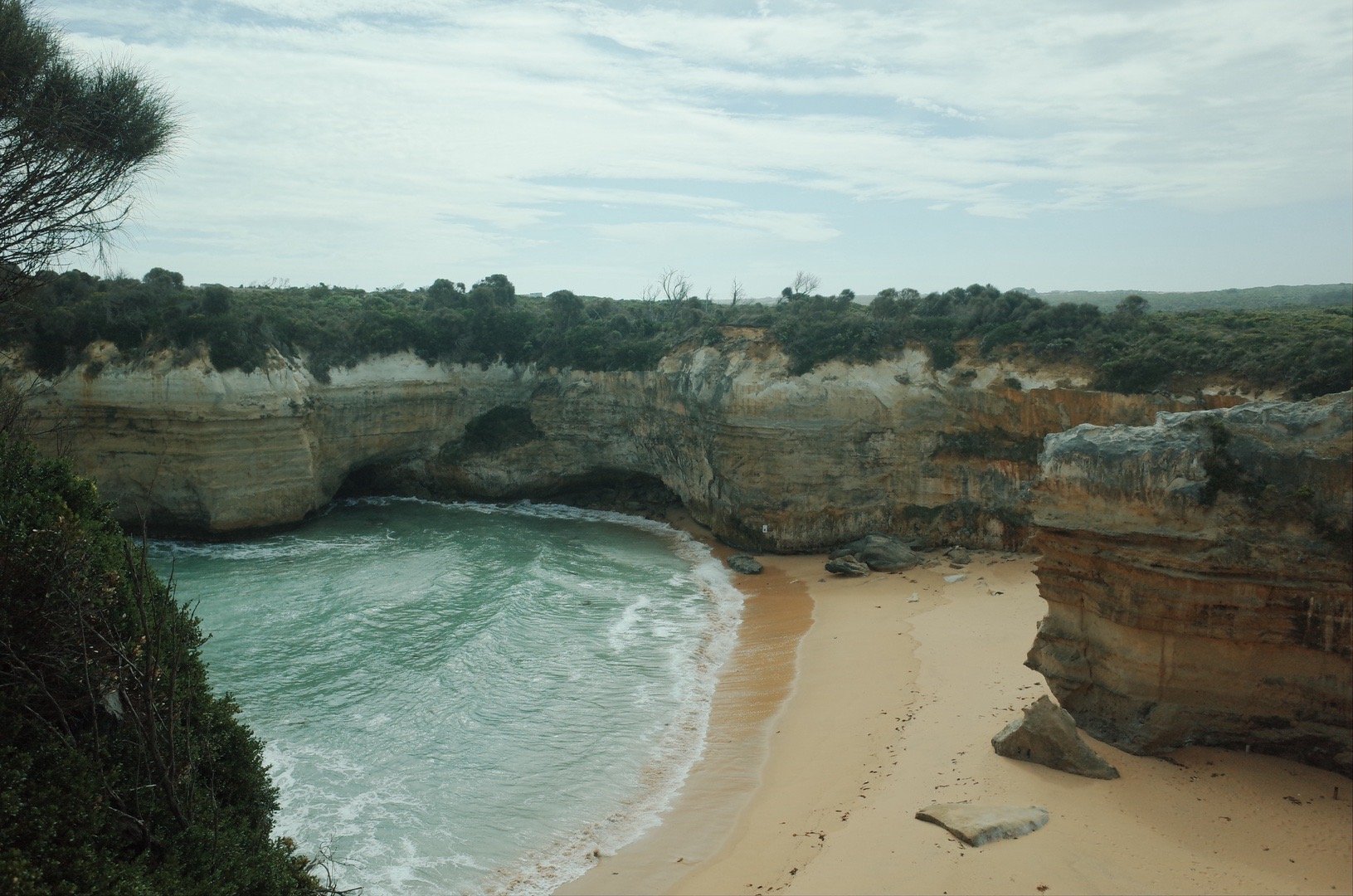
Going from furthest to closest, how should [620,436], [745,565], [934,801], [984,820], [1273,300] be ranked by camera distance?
[1273,300] < [620,436] < [745,565] < [934,801] < [984,820]

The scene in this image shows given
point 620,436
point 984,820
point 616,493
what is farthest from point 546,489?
point 984,820

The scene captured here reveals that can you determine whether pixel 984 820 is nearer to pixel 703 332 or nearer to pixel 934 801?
pixel 934 801

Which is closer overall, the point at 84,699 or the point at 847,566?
the point at 84,699

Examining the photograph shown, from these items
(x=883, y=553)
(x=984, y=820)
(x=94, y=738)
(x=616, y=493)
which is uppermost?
(x=94, y=738)

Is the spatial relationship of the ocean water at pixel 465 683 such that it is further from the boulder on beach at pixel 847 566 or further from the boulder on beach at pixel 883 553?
the boulder on beach at pixel 883 553

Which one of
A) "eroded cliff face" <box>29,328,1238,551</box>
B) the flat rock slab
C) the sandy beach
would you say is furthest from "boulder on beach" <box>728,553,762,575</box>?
the flat rock slab

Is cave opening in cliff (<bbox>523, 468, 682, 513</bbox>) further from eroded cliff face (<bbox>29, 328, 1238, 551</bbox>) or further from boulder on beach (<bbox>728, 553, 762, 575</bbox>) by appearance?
boulder on beach (<bbox>728, 553, 762, 575</bbox>)
